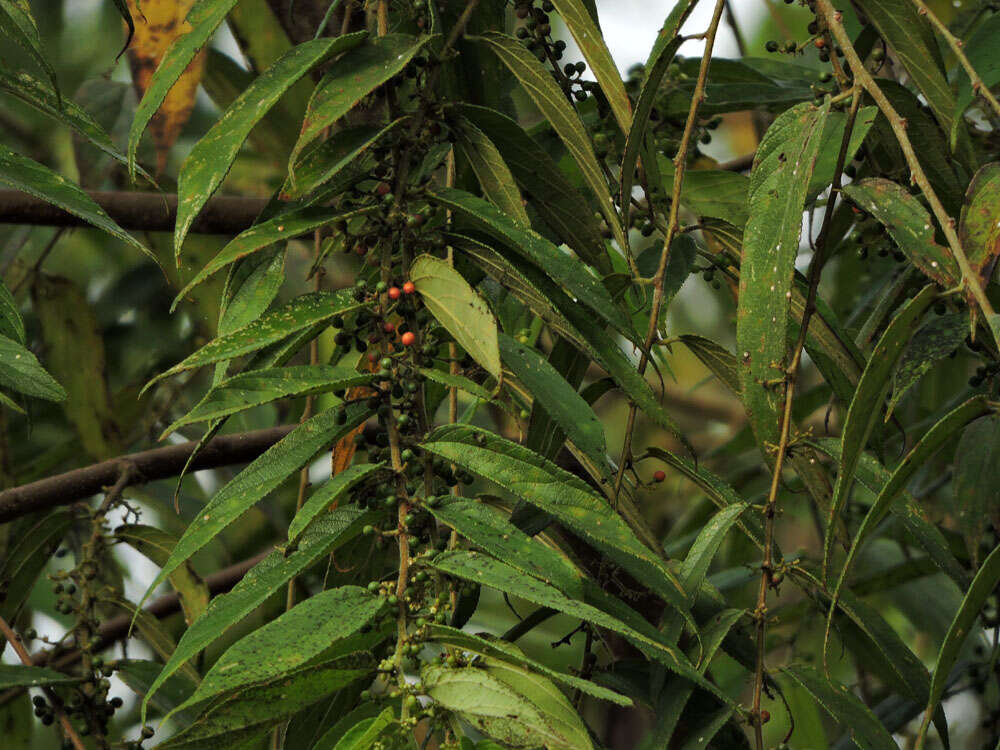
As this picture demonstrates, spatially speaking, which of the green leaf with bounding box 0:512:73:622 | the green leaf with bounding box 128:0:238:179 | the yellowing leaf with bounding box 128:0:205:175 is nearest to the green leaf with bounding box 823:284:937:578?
the green leaf with bounding box 128:0:238:179

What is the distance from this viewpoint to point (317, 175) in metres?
0.60

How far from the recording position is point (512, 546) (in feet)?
1.63

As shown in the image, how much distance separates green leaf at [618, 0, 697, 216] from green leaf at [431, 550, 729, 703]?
0.77ft

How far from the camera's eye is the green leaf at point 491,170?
64cm

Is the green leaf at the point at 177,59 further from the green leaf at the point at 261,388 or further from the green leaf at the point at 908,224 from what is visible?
the green leaf at the point at 908,224

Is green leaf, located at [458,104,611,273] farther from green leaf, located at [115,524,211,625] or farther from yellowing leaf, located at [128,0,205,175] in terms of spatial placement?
yellowing leaf, located at [128,0,205,175]

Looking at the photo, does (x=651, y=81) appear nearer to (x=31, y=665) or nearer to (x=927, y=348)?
(x=927, y=348)

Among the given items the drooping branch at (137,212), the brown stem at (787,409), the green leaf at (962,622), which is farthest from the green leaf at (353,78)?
the drooping branch at (137,212)

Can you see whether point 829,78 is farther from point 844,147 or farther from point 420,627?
point 420,627

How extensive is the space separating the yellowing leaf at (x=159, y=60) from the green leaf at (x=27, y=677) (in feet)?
1.67

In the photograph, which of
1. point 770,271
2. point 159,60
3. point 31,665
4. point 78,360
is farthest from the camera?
point 78,360

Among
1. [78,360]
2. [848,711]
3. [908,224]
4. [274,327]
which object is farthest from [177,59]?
[78,360]

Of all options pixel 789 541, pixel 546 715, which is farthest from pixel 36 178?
pixel 789 541

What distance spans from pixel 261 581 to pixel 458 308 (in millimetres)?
146
